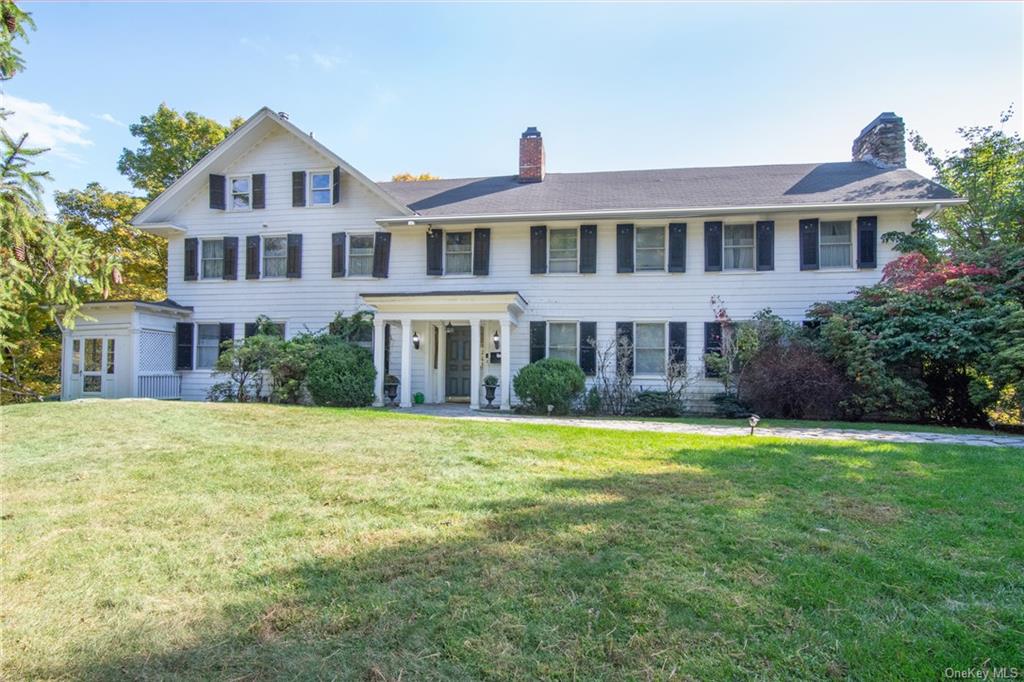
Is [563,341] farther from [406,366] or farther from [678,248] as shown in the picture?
[406,366]

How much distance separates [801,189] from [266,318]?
15027mm

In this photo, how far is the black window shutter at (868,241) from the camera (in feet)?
41.4

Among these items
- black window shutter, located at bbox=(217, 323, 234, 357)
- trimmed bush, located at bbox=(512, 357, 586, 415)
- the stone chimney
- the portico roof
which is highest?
the stone chimney

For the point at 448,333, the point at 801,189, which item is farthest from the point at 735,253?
the point at 448,333

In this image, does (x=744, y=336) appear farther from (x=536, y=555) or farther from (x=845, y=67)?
(x=536, y=555)

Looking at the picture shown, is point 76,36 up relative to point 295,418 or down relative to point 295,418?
up

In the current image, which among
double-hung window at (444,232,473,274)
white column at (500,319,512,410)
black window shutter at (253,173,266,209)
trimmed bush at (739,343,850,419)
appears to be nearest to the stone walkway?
trimmed bush at (739,343,850,419)

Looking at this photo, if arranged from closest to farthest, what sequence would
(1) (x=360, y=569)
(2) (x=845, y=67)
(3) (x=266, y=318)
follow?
(1) (x=360, y=569), (2) (x=845, y=67), (3) (x=266, y=318)

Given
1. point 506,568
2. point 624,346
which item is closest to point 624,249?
point 624,346

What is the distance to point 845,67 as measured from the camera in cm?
1038

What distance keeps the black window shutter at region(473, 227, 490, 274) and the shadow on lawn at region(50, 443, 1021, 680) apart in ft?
35.9

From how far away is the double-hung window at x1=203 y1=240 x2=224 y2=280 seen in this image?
50.5 feet

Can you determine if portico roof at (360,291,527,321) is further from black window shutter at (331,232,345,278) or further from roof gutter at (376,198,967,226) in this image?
roof gutter at (376,198,967,226)

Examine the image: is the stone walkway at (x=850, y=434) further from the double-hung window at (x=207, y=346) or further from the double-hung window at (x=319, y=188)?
the double-hung window at (x=207, y=346)
